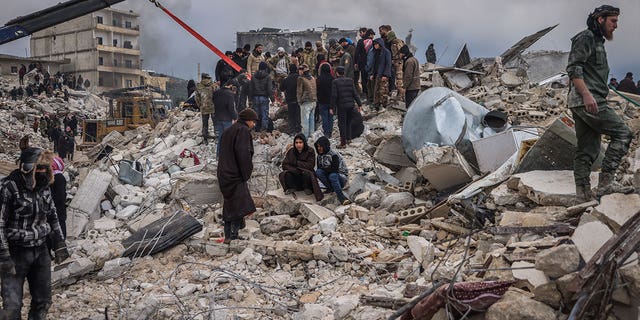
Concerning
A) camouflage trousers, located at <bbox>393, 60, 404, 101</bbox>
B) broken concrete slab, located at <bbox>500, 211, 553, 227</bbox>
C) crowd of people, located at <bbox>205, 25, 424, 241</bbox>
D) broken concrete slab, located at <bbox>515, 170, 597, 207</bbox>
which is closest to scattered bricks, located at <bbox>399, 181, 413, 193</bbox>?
crowd of people, located at <bbox>205, 25, 424, 241</bbox>

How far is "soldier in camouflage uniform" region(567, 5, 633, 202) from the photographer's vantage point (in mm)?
4605

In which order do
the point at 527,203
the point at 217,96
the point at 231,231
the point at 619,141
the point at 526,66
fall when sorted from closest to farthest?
the point at 619,141
the point at 527,203
the point at 231,231
the point at 217,96
the point at 526,66

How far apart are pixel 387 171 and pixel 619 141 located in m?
4.47

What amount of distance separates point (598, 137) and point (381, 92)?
7406 mm

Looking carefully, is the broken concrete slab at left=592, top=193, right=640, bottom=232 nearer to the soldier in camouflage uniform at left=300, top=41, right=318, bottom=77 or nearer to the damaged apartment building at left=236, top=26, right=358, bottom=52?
the soldier in camouflage uniform at left=300, top=41, right=318, bottom=77

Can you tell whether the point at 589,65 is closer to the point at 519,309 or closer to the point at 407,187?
the point at 519,309

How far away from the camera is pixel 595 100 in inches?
184

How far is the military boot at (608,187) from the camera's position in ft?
15.6

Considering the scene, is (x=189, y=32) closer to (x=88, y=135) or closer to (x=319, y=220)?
(x=319, y=220)

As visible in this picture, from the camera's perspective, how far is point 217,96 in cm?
1063

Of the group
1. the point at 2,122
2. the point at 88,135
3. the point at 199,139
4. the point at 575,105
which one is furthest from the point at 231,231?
the point at 2,122

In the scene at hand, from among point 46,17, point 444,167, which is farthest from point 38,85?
point 444,167

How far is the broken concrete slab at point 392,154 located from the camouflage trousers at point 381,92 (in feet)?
11.0

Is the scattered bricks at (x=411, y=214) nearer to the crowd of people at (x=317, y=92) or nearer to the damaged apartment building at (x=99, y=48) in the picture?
the crowd of people at (x=317, y=92)
